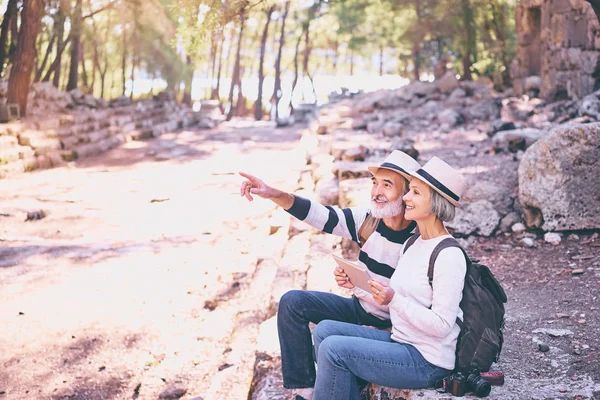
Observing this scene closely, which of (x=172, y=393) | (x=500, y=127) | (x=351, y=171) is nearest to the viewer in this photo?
(x=172, y=393)

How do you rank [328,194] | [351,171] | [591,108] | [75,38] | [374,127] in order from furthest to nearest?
[75,38] → [374,127] → [591,108] → [351,171] → [328,194]

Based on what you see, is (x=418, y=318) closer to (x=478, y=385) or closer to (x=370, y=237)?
(x=478, y=385)

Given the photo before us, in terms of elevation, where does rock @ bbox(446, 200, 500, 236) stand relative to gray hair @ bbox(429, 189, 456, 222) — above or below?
below

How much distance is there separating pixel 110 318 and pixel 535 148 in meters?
4.21

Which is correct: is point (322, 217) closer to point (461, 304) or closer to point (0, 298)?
point (461, 304)

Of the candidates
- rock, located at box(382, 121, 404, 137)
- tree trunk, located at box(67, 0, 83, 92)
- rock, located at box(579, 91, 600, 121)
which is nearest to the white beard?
rock, located at box(579, 91, 600, 121)

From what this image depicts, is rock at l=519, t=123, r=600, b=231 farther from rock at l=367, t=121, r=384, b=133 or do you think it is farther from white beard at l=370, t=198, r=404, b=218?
rock at l=367, t=121, r=384, b=133

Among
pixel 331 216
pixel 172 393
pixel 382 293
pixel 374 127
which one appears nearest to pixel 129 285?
pixel 172 393

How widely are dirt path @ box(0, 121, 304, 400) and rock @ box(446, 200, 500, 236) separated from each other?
2.06m

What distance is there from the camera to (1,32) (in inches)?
596

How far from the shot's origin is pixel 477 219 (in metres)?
6.39

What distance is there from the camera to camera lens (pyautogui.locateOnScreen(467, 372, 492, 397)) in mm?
2840

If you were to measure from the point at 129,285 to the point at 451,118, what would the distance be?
9.14m

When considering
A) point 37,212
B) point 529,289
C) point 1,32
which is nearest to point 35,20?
point 1,32
